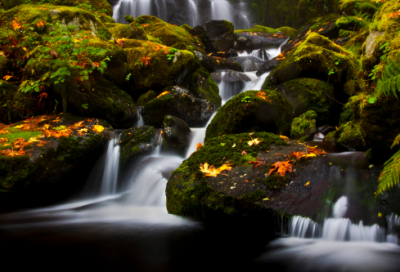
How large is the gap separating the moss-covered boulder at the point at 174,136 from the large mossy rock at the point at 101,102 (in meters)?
1.34

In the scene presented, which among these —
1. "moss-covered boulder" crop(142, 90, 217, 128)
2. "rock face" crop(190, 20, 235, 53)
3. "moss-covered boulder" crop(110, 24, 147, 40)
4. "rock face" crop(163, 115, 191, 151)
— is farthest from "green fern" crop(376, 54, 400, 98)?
"rock face" crop(190, 20, 235, 53)

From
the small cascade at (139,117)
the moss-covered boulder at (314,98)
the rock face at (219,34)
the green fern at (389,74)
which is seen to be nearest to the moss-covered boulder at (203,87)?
the small cascade at (139,117)

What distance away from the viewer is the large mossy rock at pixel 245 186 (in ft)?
9.27

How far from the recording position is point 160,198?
177 inches

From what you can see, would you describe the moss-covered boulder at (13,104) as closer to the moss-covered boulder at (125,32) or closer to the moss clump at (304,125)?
the moss-covered boulder at (125,32)

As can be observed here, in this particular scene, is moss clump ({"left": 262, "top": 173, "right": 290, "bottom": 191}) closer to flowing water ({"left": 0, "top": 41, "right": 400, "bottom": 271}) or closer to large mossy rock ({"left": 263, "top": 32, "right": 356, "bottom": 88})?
flowing water ({"left": 0, "top": 41, "right": 400, "bottom": 271})

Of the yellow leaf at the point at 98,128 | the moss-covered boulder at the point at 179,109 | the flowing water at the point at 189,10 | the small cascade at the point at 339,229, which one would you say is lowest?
the small cascade at the point at 339,229

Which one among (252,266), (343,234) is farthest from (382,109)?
(252,266)

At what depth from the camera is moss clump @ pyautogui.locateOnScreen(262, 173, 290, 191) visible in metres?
2.94

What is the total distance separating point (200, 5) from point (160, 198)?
86.2 ft

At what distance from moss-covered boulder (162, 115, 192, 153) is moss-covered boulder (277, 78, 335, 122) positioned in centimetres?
303

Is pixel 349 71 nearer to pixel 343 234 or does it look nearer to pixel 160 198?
pixel 343 234

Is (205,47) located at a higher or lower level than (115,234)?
higher

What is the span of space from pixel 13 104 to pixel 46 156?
1.96 m
